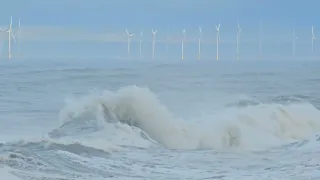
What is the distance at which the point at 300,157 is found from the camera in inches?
500

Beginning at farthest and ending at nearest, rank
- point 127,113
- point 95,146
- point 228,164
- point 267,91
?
1. point 267,91
2. point 127,113
3. point 95,146
4. point 228,164

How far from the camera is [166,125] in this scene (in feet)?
57.3

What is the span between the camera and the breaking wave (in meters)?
15.7

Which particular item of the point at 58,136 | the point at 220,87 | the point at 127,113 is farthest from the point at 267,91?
the point at 58,136

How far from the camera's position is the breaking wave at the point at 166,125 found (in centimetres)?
1573

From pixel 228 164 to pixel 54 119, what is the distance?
12.5m

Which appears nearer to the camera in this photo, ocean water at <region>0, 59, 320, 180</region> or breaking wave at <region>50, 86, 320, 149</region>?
ocean water at <region>0, 59, 320, 180</region>

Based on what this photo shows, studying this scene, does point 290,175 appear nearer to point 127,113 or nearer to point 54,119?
point 127,113

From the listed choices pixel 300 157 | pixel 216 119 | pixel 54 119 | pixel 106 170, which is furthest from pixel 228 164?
pixel 54 119

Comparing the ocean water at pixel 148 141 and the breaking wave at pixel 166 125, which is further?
the breaking wave at pixel 166 125

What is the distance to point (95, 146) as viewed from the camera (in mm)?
13195

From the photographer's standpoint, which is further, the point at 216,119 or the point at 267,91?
the point at 267,91

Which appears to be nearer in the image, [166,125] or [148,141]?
[148,141]

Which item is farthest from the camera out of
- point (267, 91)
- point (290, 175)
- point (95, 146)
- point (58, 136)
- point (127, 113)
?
point (267, 91)
